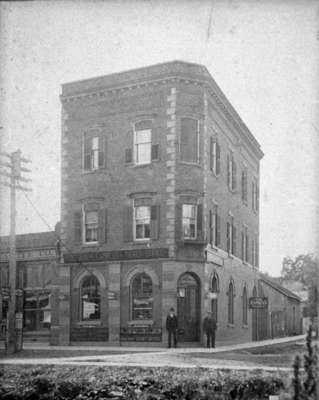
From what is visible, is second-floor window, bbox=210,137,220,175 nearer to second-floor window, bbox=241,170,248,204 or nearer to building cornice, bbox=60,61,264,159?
building cornice, bbox=60,61,264,159

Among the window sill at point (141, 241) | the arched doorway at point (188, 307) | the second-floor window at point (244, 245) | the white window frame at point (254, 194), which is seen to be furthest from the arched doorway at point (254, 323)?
the window sill at point (141, 241)

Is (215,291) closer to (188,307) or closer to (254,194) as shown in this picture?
(188,307)

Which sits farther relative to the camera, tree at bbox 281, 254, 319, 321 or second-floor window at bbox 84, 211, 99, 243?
second-floor window at bbox 84, 211, 99, 243

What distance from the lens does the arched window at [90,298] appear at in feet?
70.3

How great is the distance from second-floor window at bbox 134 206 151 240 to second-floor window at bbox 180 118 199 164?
2230 mm

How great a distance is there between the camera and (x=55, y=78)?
1417cm

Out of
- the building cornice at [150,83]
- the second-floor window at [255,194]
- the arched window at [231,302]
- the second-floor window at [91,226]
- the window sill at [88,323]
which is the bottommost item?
the window sill at [88,323]

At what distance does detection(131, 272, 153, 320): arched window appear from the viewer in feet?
69.9

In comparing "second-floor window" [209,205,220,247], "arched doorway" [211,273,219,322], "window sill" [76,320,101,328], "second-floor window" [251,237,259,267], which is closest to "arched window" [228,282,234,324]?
"arched doorway" [211,273,219,322]

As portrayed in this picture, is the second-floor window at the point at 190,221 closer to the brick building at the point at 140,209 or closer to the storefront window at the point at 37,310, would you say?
the brick building at the point at 140,209

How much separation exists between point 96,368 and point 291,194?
612 cm

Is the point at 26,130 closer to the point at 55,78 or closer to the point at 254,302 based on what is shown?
the point at 55,78

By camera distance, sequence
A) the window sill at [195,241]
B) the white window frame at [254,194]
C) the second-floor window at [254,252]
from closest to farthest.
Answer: the window sill at [195,241] → the white window frame at [254,194] → the second-floor window at [254,252]

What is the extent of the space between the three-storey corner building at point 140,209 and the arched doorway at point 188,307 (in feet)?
0.11
